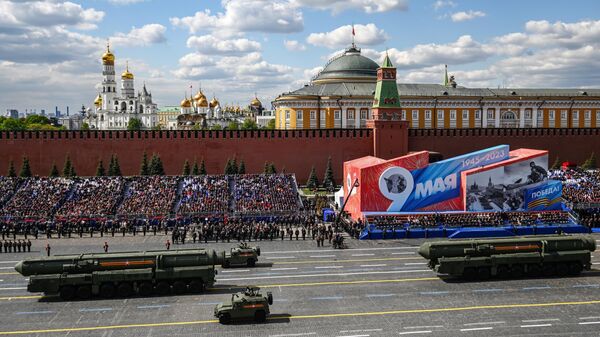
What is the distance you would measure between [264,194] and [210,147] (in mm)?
10708

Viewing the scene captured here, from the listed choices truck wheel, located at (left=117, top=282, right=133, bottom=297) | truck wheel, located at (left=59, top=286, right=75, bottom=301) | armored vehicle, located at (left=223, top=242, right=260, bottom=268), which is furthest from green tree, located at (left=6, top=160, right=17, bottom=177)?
truck wheel, located at (left=117, top=282, right=133, bottom=297)

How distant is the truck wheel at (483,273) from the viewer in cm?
2511

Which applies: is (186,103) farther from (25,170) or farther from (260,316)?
(260,316)

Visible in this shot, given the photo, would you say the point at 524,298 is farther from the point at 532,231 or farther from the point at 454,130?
the point at 454,130

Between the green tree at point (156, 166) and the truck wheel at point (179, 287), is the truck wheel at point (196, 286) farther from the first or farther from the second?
the green tree at point (156, 166)

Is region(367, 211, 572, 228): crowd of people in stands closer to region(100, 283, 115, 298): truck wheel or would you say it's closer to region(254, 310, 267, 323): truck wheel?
region(254, 310, 267, 323): truck wheel

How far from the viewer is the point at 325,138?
5200cm

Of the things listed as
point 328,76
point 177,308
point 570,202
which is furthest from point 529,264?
point 328,76

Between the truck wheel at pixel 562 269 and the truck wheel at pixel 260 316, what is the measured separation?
12946mm

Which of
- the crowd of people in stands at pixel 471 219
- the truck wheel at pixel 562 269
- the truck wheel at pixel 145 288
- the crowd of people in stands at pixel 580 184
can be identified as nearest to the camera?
the truck wheel at pixel 145 288

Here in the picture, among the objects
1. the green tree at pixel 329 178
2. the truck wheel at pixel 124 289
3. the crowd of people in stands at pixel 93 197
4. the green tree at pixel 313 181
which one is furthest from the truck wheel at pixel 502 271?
the green tree at pixel 313 181

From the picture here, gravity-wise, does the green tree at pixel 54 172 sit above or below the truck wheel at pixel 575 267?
above

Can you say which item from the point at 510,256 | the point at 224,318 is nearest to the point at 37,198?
the point at 224,318

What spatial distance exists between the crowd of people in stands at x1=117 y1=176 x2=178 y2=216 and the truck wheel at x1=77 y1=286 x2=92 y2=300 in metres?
16.3
